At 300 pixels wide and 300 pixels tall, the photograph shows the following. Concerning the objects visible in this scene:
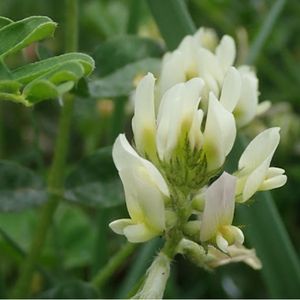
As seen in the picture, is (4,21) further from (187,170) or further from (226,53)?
(226,53)

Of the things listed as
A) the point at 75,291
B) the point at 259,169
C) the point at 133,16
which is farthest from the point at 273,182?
the point at 133,16

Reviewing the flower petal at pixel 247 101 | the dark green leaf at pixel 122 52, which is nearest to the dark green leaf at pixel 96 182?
the dark green leaf at pixel 122 52

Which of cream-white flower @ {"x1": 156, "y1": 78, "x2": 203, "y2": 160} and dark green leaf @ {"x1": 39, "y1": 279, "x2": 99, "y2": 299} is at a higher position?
cream-white flower @ {"x1": 156, "y1": 78, "x2": 203, "y2": 160}

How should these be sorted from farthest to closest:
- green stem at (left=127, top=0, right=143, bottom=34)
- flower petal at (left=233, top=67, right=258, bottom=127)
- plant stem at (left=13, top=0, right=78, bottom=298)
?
green stem at (left=127, top=0, right=143, bottom=34)
plant stem at (left=13, top=0, right=78, bottom=298)
flower petal at (left=233, top=67, right=258, bottom=127)

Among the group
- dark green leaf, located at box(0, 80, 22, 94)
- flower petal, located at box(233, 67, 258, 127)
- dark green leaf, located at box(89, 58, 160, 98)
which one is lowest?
dark green leaf, located at box(89, 58, 160, 98)

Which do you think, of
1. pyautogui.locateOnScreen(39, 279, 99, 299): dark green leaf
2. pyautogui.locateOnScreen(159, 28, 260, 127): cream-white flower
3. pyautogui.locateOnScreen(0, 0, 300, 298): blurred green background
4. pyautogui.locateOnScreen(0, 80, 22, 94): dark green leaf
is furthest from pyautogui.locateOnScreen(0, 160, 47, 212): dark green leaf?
pyautogui.locateOnScreen(0, 80, 22, 94): dark green leaf

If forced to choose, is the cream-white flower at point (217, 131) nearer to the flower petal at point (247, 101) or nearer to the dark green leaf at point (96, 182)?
the flower petal at point (247, 101)

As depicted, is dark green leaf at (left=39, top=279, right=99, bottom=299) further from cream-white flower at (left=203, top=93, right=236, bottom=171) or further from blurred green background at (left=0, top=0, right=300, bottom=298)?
cream-white flower at (left=203, top=93, right=236, bottom=171)
